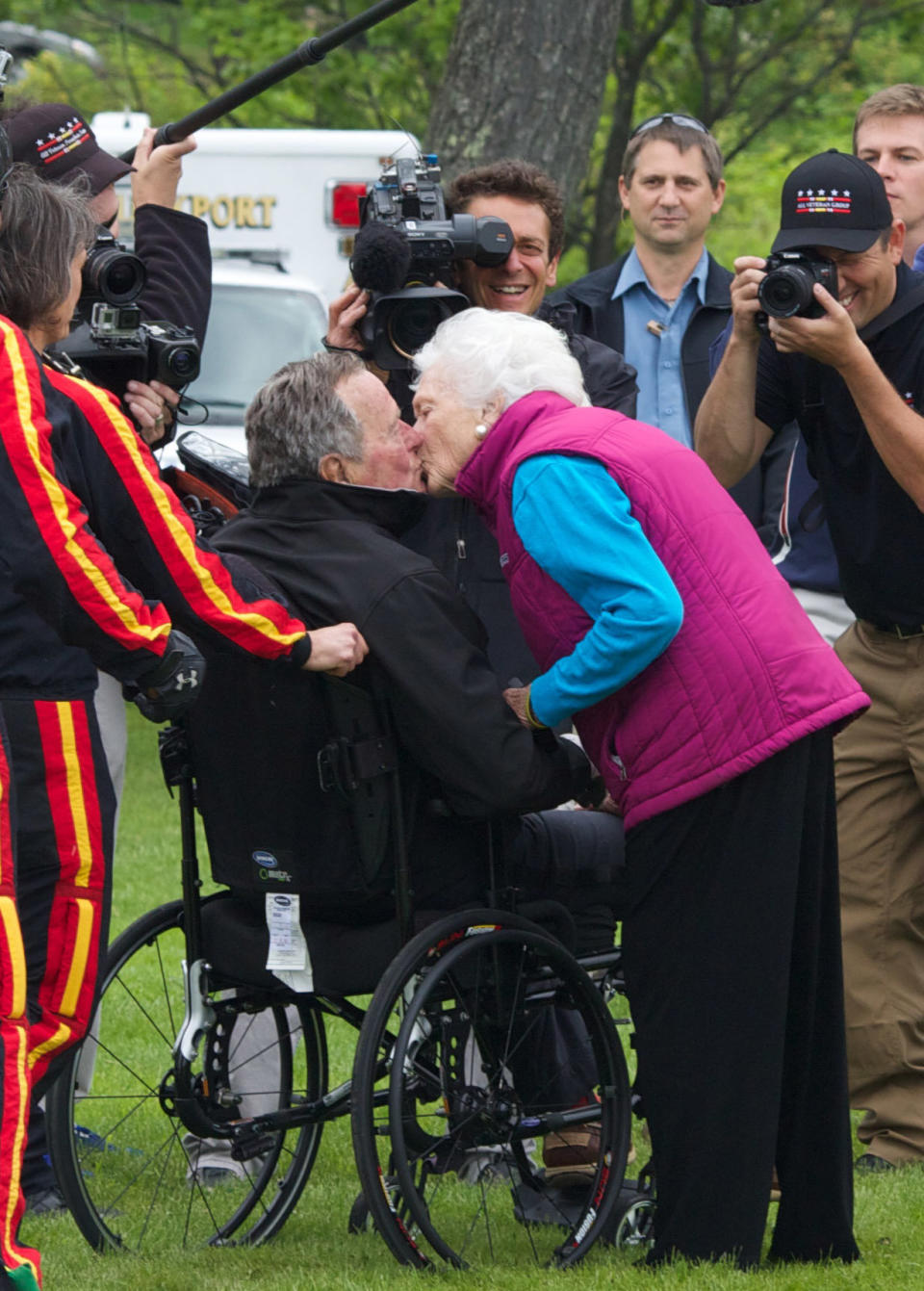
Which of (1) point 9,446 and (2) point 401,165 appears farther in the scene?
(2) point 401,165

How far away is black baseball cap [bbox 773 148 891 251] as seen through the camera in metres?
4.09

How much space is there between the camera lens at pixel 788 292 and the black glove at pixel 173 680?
1451mm

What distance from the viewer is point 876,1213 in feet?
13.4

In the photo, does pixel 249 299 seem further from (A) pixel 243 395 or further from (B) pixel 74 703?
(B) pixel 74 703

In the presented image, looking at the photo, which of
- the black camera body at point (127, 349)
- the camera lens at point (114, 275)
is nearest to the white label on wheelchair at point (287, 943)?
the black camera body at point (127, 349)

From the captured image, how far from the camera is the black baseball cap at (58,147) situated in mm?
4375

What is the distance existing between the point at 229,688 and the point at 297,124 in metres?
15.1

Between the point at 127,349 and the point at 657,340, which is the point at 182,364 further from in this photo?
the point at 657,340

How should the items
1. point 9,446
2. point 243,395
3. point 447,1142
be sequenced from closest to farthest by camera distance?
1. point 9,446
2. point 447,1142
3. point 243,395

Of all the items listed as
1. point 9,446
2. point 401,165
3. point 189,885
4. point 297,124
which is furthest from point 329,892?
point 297,124

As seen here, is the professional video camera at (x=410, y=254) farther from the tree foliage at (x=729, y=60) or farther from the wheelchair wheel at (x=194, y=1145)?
the tree foliage at (x=729, y=60)

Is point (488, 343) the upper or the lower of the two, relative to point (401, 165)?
lower

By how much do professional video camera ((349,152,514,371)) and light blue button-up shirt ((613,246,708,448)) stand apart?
41.7 inches

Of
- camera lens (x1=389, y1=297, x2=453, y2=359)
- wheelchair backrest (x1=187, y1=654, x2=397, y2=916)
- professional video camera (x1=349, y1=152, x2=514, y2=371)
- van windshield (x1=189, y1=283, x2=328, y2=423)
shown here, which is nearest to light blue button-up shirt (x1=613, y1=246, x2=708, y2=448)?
professional video camera (x1=349, y1=152, x2=514, y2=371)
